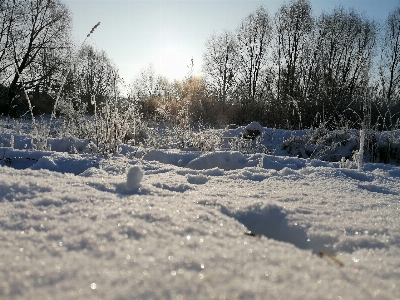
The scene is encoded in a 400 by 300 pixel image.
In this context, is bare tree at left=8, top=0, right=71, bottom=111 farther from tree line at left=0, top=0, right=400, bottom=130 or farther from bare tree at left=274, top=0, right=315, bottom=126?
bare tree at left=274, top=0, right=315, bottom=126

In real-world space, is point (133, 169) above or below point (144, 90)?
below

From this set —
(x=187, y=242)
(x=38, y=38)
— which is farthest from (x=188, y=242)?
(x=38, y=38)

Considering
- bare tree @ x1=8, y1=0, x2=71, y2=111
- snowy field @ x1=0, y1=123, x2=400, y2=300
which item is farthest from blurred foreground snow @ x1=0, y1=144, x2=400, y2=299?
bare tree @ x1=8, y1=0, x2=71, y2=111

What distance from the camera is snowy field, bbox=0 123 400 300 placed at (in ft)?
1.61

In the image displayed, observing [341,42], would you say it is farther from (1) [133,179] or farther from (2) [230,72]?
(1) [133,179]

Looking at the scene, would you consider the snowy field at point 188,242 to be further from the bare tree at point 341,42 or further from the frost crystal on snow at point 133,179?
the bare tree at point 341,42

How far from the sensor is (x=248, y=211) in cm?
100

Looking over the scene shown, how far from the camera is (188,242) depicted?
0.68 metres

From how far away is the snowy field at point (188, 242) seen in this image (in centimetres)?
49

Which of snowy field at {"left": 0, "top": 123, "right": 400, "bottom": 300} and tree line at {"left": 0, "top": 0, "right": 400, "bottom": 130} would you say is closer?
snowy field at {"left": 0, "top": 123, "right": 400, "bottom": 300}

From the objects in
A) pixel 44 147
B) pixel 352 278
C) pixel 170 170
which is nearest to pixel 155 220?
pixel 352 278

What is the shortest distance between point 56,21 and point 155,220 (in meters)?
17.2

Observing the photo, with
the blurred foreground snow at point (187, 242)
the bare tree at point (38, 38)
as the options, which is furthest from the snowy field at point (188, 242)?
the bare tree at point (38, 38)

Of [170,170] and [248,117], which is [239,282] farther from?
[248,117]
